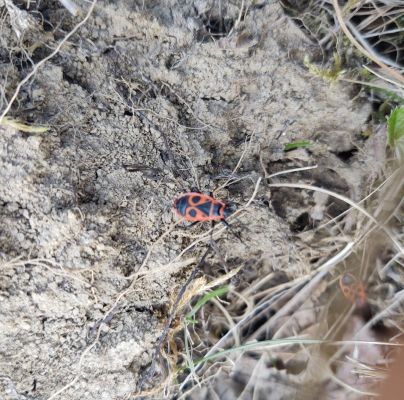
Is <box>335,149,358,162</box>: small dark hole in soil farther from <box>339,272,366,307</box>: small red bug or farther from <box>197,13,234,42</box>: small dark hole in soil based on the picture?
<box>197,13,234,42</box>: small dark hole in soil

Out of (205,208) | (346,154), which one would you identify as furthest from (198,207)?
(346,154)

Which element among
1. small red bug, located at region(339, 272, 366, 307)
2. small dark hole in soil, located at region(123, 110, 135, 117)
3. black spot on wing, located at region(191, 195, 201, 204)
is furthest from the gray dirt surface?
small red bug, located at region(339, 272, 366, 307)

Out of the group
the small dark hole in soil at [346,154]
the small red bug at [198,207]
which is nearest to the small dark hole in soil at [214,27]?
the small red bug at [198,207]

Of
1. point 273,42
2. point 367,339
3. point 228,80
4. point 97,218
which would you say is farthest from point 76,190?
point 367,339

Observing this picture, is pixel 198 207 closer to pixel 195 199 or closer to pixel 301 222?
pixel 195 199

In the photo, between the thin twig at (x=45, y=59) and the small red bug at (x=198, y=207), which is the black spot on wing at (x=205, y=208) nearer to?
the small red bug at (x=198, y=207)

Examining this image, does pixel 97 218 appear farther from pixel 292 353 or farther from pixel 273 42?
pixel 292 353
